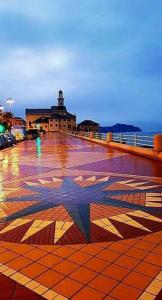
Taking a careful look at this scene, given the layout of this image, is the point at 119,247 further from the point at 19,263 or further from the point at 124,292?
the point at 19,263

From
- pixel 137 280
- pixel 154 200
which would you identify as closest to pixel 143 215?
pixel 154 200

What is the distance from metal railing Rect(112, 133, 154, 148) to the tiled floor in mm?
9033

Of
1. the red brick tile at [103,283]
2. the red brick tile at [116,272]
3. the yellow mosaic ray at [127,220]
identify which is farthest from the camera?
the yellow mosaic ray at [127,220]

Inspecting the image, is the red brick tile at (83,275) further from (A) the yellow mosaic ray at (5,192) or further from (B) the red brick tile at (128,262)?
(A) the yellow mosaic ray at (5,192)

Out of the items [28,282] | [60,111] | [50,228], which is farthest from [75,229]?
[60,111]

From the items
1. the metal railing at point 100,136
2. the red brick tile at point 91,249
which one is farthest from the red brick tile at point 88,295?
the metal railing at point 100,136

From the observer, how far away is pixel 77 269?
4.38 m

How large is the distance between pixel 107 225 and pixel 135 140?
1591 cm

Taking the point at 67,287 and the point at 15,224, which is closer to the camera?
the point at 67,287

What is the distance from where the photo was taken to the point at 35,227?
6086mm

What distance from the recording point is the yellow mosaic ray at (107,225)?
5.70 meters

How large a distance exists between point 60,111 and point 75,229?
148715mm

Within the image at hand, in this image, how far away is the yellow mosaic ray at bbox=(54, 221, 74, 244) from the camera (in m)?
5.61

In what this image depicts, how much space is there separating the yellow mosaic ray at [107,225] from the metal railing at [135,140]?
12239 mm
